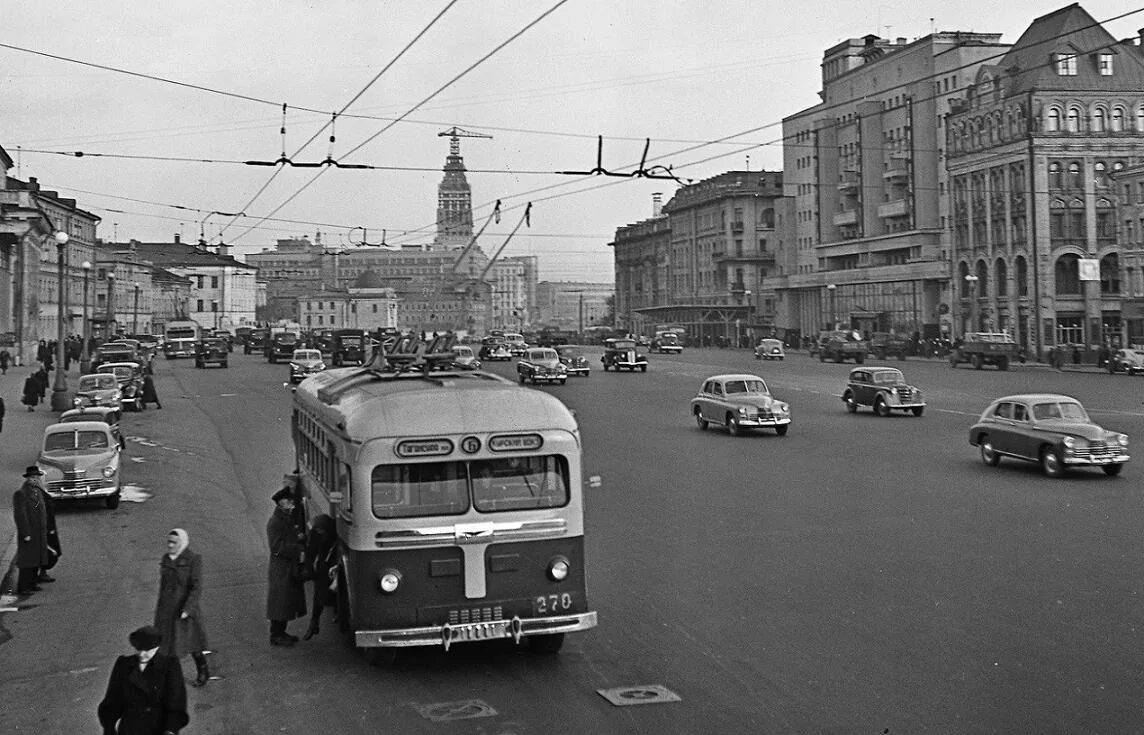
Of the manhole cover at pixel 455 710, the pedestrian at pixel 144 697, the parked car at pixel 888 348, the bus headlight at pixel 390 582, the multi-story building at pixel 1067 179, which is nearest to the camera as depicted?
the pedestrian at pixel 144 697

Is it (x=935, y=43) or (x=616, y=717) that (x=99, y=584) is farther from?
(x=935, y=43)

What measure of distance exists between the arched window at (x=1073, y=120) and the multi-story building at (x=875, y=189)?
406 inches

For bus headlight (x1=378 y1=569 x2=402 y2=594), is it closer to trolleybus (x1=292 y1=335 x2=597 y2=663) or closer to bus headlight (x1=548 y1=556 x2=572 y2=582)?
trolleybus (x1=292 y1=335 x2=597 y2=663)

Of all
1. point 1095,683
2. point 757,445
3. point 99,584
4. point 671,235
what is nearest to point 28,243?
point 757,445

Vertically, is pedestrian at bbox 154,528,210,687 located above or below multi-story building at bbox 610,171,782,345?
below

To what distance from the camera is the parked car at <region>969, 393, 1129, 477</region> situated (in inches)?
853

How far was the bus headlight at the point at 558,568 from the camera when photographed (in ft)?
32.2

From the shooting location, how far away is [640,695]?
9039 mm

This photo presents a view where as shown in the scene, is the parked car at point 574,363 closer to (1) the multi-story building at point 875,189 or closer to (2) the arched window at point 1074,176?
(2) the arched window at point 1074,176

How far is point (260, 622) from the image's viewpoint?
464 inches

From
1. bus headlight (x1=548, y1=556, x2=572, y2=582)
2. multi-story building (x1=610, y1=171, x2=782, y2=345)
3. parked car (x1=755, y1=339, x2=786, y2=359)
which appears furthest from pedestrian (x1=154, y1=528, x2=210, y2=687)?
multi-story building (x1=610, y1=171, x2=782, y2=345)

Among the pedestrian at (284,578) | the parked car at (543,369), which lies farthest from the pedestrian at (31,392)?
the pedestrian at (284,578)

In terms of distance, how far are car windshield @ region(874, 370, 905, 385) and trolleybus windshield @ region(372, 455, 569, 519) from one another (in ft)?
92.8

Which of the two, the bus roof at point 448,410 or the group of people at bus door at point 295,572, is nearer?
→ the bus roof at point 448,410
